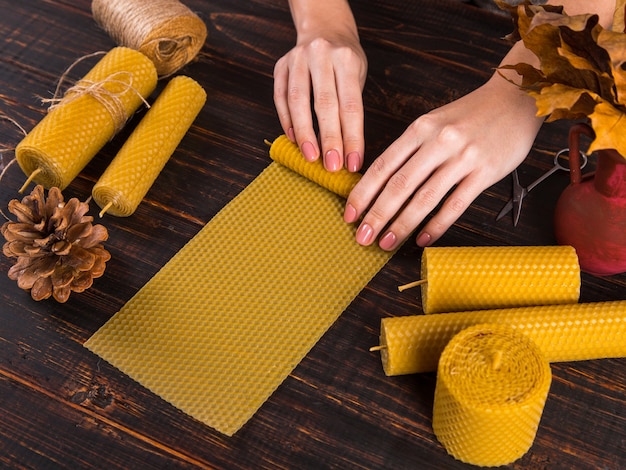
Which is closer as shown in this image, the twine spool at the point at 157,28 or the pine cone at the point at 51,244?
the pine cone at the point at 51,244

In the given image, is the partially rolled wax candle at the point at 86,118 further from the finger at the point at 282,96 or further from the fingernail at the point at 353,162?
the fingernail at the point at 353,162

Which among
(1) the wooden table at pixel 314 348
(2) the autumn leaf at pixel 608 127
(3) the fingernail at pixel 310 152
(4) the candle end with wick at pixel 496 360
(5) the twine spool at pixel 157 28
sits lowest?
(1) the wooden table at pixel 314 348

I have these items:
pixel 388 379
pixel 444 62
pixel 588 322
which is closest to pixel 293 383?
pixel 388 379

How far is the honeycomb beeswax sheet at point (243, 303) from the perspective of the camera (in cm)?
94

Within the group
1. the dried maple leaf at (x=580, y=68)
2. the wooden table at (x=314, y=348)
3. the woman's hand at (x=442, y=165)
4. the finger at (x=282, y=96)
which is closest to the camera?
the dried maple leaf at (x=580, y=68)

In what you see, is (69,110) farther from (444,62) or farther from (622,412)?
(622,412)

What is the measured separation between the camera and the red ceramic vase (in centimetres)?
91

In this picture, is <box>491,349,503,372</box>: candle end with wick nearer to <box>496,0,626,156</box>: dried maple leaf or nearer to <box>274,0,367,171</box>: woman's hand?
<box>496,0,626,156</box>: dried maple leaf

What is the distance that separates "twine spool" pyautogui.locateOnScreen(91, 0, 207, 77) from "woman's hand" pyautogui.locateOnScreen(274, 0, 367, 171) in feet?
0.57

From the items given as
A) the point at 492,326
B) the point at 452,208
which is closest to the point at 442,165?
the point at 452,208

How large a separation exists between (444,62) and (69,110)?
618mm

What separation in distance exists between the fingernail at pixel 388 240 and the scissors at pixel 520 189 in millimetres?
165

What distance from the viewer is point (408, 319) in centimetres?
94

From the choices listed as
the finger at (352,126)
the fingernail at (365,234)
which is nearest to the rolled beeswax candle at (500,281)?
the fingernail at (365,234)
